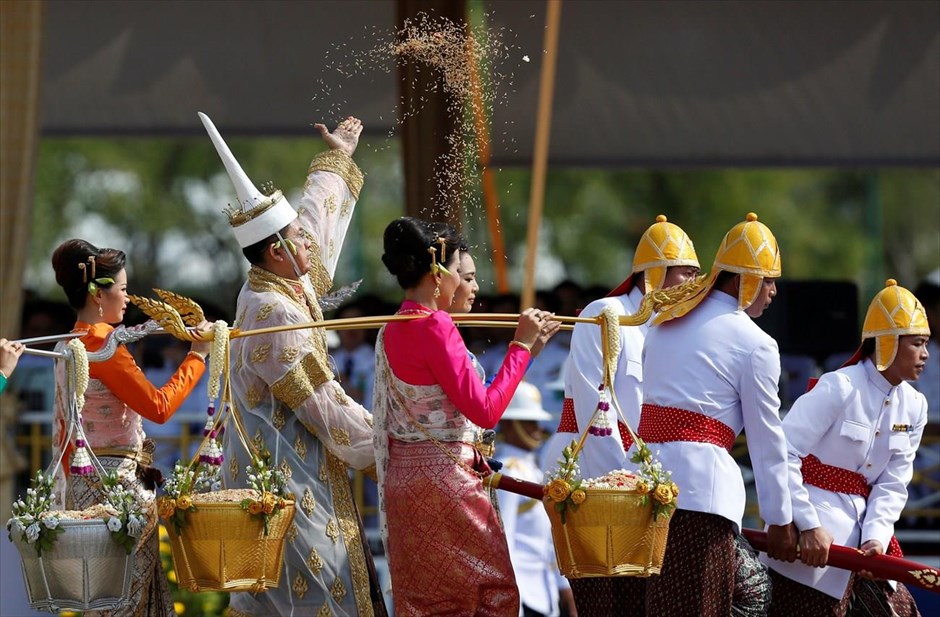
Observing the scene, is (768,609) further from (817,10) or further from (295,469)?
(817,10)

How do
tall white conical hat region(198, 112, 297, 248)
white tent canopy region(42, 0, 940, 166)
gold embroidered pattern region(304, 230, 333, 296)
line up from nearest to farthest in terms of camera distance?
tall white conical hat region(198, 112, 297, 248) → gold embroidered pattern region(304, 230, 333, 296) → white tent canopy region(42, 0, 940, 166)

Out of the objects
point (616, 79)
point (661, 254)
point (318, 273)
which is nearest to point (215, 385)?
point (318, 273)

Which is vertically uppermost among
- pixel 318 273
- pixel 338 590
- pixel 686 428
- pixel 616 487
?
pixel 318 273

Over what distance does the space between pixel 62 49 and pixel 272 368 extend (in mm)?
4999

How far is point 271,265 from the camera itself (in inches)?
232

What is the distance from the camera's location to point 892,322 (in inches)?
246

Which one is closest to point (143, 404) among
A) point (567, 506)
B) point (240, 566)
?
point (240, 566)

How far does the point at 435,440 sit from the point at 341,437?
2.17 ft

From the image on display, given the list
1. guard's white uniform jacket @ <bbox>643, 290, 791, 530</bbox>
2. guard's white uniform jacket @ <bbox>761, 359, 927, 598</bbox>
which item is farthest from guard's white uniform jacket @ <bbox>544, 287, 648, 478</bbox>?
guard's white uniform jacket @ <bbox>643, 290, 791, 530</bbox>

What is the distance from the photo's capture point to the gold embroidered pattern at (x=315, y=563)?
18.8ft

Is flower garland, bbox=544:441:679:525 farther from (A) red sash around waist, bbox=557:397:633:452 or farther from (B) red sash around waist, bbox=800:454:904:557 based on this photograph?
(A) red sash around waist, bbox=557:397:633:452

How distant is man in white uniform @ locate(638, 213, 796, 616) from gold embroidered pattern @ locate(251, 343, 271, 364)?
49.7 inches

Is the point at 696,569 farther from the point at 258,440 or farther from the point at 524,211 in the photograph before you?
the point at 524,211

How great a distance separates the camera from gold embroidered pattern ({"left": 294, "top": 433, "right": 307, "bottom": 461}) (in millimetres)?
5871
